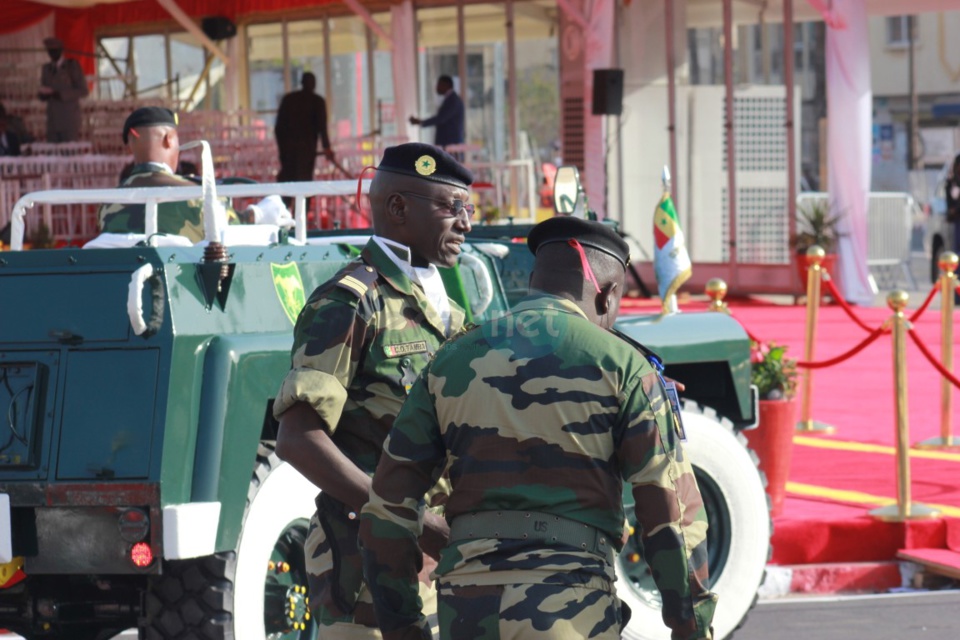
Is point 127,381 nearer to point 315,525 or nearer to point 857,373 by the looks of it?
point 315,525

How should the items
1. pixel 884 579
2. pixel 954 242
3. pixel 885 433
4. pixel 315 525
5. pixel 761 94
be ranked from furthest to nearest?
pixel 954 242, pixel 761 94, pixel 885 433, pixel 884 579, pixel 315 525

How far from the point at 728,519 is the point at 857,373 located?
24.4ft

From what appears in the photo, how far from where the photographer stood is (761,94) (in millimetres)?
19531

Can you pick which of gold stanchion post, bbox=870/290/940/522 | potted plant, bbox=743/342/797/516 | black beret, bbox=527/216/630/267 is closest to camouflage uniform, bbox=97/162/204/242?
potted plant, bbox=743/342/797/516

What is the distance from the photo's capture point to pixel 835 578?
7.64 metres

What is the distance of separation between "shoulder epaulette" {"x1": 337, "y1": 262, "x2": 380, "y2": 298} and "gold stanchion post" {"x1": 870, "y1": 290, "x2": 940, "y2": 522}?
4713 millimetres

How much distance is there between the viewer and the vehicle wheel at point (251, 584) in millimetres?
4930

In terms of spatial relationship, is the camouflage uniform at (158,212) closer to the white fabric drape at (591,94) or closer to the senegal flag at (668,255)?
the senegal flag at (668,255)

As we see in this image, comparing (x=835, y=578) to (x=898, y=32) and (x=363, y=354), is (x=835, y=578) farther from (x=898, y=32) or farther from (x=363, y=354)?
(x=898, y=32)

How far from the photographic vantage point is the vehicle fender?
485 centimetres

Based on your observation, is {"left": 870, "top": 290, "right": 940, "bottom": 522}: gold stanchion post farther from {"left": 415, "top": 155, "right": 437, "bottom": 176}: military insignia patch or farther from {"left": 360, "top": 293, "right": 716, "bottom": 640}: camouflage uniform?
{"left": 360, "top": 293, "right": 716, "bottom": 640}: camouflage uniform

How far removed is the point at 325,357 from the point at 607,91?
50.7 feet

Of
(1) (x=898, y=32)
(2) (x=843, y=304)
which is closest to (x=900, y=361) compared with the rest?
(2) (x=843, y=304)

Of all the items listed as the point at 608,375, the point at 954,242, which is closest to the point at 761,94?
the point at 954,242
